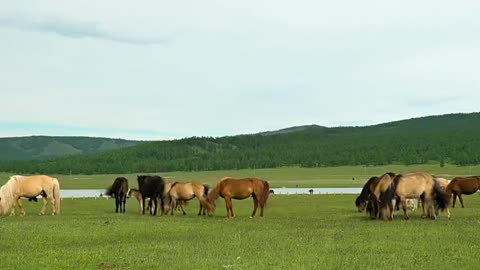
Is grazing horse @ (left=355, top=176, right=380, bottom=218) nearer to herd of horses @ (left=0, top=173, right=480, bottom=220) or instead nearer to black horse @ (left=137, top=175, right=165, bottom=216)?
herd of horses @ (left=0, top=173, right=480, bottom=220)

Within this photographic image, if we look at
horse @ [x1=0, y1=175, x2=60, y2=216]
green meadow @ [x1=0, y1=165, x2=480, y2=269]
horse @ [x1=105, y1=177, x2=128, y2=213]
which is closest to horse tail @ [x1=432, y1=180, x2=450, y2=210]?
green meadow @ [x1=0, y1=165, x2=480, y2=269]

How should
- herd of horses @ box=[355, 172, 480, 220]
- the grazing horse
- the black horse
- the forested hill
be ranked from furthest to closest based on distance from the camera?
the forested hill → the black horse → the grazing horse → herd of horses @ box=[355, 172, 480, 220]

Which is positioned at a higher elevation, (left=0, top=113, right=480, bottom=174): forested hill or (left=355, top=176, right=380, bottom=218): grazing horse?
(left=0, top=113, right=480, bottom=174): forested hill

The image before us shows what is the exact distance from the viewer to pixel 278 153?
165500mm

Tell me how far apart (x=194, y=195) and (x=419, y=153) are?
131m

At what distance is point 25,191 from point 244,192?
922cm

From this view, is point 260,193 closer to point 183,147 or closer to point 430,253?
point 430,253

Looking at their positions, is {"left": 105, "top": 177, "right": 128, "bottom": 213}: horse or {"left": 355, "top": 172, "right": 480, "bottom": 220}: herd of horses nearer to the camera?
{"left": 355, "top": 172, "right": 480, "bottom": 220}: herd of horses

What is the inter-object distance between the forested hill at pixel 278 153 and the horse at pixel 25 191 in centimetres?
11810

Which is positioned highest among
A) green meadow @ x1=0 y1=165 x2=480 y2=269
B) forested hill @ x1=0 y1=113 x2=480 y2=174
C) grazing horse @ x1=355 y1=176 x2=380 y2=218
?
forested hill @ x1=0 y1=113 x2=480 y2=174

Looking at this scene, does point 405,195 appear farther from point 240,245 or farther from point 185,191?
point 185,191

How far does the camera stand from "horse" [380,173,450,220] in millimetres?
21797

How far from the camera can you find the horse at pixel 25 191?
992 inches

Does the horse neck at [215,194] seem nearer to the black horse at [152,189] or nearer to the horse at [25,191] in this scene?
the black horse at [152,189]
